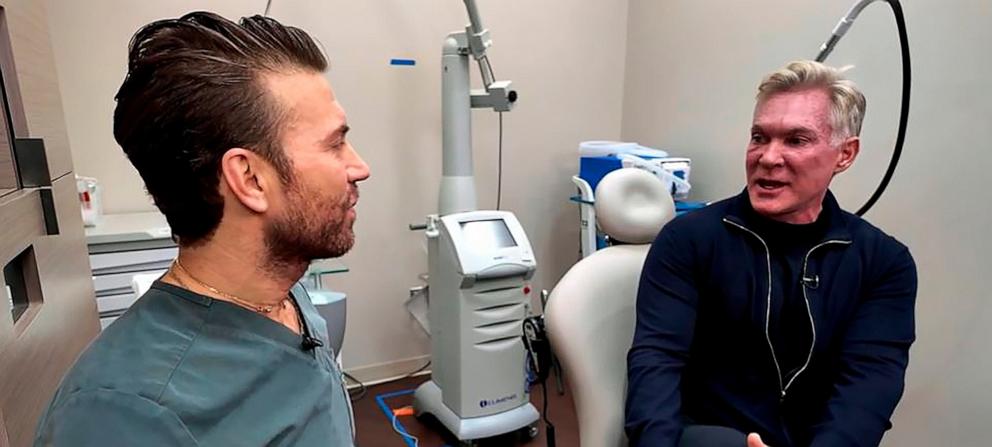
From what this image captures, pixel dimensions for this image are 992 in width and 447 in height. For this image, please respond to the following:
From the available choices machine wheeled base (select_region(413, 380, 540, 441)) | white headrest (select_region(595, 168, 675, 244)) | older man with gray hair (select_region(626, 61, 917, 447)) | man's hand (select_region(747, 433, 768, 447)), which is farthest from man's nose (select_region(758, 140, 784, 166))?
machine wheeled base (select_region(413, 380, 540, 441))

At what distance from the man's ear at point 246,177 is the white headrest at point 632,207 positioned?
2.95ft

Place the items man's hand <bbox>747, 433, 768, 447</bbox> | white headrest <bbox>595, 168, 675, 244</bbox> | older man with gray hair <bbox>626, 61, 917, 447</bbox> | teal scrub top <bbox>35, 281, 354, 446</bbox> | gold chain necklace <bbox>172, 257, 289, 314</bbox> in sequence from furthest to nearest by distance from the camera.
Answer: white headrest <bbox>595, 168, 675, 244</bbox>
older man with gray hair <bbox>626, 61, 917, 447</bbox>
man's hand <bbox>747, 433, 768, 447</bbox>
gold chain necklace <bbox>172, 257, 289, 314</bbox>
teal scrub top <bbox>35, 281, 354, 446</bbox>

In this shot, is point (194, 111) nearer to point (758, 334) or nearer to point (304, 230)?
point (304, 230)

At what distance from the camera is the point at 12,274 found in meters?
0.85

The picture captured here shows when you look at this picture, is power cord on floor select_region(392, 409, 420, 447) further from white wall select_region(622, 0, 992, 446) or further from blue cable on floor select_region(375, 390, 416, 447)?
white wall select_region(622, 0, 992, 446)

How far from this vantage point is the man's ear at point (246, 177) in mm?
677

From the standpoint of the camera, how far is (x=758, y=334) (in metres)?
1.26

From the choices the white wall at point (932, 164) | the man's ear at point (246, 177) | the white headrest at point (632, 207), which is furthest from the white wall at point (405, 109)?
the man's ear at point (246, 177)

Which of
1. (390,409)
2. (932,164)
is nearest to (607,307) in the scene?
(932,164)

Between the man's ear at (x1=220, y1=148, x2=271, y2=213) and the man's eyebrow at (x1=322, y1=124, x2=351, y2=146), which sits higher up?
the man's eyebrow at (x1=322, y1=124, x2=351, y2=146)

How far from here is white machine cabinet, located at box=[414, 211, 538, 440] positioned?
6.66ft

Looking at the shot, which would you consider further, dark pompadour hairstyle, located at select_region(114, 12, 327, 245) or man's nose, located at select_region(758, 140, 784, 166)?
man's nose, located at select_region(758, 140, 784, 166)

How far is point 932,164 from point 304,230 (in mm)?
1837

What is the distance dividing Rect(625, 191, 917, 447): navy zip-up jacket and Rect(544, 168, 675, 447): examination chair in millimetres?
74
